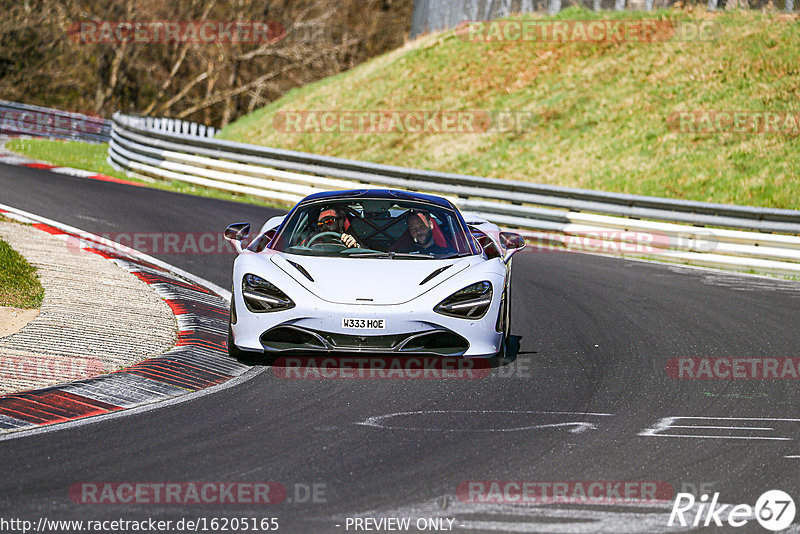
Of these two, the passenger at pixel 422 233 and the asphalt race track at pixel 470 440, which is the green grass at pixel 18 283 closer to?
the asphalt race track at pixel 470 440

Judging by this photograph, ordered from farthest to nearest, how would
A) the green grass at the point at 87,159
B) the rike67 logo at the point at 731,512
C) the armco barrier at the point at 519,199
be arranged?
the green grass at the point at 87,159, the armco barrier at the point at 519,199, the rike67 logo at the point at 731,512

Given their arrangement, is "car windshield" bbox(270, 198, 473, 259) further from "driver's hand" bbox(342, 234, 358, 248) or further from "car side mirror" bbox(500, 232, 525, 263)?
"car side mirror" bbox(500, 232, 525, 263)

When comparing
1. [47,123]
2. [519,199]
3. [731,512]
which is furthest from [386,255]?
[47,123]

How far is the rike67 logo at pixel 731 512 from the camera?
5.01m

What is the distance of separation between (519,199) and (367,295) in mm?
11065

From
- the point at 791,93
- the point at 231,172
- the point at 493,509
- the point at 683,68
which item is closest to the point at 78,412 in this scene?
the point at 493,509

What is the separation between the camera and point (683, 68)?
94.3ft

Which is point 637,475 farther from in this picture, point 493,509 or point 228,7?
point 228,7

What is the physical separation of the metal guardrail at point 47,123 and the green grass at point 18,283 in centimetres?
2241

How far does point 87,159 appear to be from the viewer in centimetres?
2641

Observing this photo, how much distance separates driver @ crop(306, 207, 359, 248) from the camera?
9.01 m

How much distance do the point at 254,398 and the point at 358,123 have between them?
Answer: 2596cm

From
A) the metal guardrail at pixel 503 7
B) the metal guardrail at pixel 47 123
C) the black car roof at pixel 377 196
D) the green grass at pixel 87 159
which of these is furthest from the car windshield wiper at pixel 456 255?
the metal guardrail at pixel 47 123

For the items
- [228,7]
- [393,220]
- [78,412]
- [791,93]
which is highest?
[228,7]
